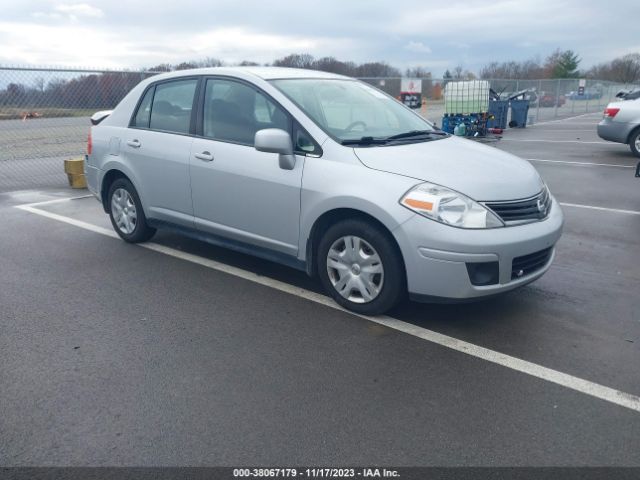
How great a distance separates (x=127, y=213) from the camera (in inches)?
236

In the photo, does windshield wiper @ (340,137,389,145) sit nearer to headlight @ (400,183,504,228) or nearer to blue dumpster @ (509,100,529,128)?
headlight @ (400,183,504,228)

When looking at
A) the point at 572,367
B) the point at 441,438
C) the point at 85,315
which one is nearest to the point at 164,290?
the point at 85,315

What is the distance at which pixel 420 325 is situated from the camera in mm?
4066

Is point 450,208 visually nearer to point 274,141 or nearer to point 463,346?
point 463,346

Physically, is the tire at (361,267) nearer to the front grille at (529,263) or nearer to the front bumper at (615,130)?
the front grille at (529,263)

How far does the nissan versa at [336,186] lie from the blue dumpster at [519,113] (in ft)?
52.5

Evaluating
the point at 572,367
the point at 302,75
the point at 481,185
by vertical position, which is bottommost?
the point at 572,367

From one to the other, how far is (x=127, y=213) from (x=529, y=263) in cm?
401

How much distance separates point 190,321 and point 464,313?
6.59 ft

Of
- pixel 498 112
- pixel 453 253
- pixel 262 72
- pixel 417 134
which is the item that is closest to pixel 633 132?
pixel 498 112

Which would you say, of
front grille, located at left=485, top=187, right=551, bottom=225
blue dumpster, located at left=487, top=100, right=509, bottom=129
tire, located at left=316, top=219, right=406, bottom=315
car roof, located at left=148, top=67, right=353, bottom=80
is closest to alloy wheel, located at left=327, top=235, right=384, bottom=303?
tire, located at left=316, top=219, right=406, bottom=315

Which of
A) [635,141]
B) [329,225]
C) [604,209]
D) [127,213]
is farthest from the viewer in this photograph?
[635,141]

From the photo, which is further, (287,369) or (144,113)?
(144,113)

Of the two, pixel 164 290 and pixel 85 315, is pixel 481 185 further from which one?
pixel 85 315
